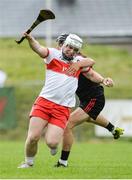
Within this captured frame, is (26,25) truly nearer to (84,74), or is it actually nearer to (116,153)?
(116,153)

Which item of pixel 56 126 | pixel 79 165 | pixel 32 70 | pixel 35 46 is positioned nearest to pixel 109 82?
pixel 56 126

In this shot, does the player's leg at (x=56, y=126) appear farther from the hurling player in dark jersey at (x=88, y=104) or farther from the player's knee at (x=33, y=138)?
the hurling player in dark jersey at (x=88, y=104)

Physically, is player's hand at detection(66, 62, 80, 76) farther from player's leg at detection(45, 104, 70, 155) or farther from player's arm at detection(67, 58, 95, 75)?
player's leg at detection(45, 104, 70, 155)

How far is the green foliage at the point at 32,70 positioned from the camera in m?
26.8

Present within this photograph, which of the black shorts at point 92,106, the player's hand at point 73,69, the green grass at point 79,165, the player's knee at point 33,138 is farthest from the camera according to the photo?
the black shorts at point 92,106

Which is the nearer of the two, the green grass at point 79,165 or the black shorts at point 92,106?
the green grass at point 79,165

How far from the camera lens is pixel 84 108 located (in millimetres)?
15539

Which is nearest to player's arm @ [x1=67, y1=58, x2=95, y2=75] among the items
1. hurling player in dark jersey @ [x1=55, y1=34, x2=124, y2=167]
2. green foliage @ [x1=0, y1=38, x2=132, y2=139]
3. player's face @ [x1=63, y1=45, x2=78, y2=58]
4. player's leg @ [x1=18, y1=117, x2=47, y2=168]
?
player's face @ [x1=63, y1=45, x2=78, y2=58]

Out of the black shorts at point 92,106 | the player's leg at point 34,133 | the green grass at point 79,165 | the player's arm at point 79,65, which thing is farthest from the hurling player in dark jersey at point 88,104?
the player's leg at point 34,133

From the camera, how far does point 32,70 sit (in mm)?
33438

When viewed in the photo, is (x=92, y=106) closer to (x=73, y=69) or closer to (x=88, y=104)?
(x=88, y=104)

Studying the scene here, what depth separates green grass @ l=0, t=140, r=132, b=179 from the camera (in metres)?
12.7

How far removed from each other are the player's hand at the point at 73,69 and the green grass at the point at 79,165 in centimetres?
152

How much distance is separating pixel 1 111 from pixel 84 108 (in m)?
10.0
